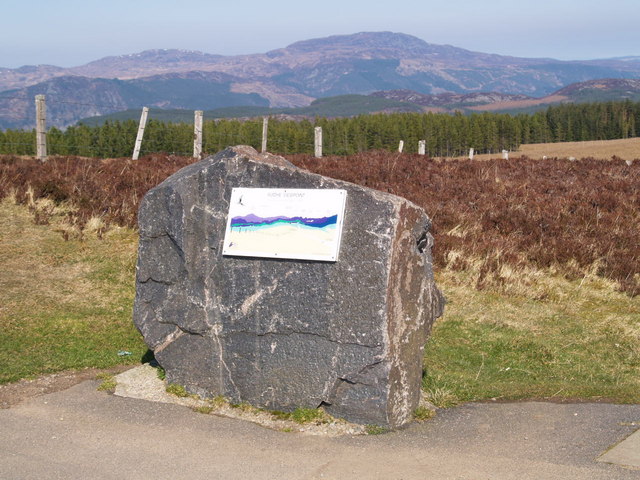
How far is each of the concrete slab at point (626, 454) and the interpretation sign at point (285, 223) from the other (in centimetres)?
240

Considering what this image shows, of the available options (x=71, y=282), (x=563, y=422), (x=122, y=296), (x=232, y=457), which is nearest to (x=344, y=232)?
(x=232, y=457)

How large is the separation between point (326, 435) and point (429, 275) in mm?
1557

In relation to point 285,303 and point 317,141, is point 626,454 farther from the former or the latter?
point 317,141

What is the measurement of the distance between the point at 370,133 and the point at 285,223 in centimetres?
8062

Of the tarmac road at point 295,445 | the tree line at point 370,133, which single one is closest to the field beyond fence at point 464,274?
the tarmac road at point 295,445

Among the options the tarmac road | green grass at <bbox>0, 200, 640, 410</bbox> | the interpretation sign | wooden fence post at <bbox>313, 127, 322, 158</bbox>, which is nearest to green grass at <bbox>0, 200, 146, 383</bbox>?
green grass at <bbox>0, 200, 640, 410</bbox>

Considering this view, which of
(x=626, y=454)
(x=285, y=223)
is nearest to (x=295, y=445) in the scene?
(x=285, y=223)

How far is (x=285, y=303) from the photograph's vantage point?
6090mm

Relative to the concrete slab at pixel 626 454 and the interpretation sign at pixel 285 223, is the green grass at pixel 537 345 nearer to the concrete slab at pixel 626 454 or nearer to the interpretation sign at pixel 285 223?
the concrete slab at pixel 626 454

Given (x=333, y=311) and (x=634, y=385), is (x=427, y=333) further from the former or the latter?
(x=634, y=385)

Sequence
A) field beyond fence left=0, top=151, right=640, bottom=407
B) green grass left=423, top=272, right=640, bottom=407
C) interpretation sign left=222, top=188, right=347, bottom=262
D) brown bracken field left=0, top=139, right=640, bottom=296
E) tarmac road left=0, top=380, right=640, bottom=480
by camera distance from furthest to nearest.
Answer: brown bracken field left=0, top=139, right=640, bottom=296
field beyond fence left=0, top=151, right=640, bottom=407
green grass left=423, top=272, right=640, bottom=407
interpretation sign left=222, top=188, right=347, bottom=262
tarmac road left=0, top=380, right=640, bottom=480

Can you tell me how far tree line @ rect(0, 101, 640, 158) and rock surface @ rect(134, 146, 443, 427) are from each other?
3328 centimetres

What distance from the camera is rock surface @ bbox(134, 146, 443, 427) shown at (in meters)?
5.84

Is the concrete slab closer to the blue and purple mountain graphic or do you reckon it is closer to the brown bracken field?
the blue and purple mountain graphic
